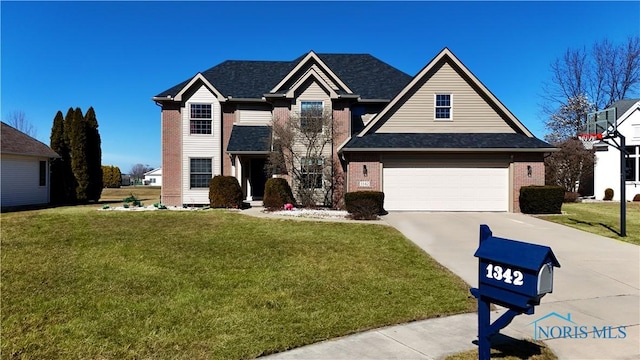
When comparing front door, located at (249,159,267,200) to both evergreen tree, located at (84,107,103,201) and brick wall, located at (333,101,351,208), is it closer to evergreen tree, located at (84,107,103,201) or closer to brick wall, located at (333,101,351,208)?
brick wall, located at (333,101,351,208)

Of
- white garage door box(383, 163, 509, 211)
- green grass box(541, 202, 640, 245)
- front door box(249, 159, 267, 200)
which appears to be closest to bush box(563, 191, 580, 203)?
green grass box(541, 202, 640, 245)

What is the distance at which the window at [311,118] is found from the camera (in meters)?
18.7

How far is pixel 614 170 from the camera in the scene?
2650cm

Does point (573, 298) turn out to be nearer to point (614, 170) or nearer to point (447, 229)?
point (447, 229)

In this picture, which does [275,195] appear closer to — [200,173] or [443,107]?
[200,173]

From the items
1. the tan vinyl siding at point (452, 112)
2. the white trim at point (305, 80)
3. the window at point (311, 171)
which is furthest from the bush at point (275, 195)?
the tan vinyl siding at point (452, 112)

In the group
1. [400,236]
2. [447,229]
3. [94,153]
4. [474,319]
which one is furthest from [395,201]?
[94,153]

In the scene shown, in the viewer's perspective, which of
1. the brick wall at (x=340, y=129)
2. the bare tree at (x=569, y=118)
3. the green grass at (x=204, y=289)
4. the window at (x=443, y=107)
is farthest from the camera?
the bare tree at (x=569, y=118)

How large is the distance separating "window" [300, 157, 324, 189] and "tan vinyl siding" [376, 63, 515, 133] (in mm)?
3420

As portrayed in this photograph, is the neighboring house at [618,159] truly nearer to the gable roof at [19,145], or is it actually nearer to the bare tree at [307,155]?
the bare tree at [307,155]

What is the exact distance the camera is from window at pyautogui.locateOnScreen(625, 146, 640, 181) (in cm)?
2597

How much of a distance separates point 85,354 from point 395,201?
579 inches

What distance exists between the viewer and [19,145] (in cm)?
2078

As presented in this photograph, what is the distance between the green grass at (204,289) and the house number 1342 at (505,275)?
2105mm
